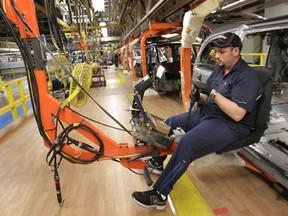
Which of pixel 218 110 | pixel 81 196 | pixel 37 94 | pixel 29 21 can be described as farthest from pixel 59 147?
pixel 218 110

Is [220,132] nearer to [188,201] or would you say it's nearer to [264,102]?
[264,102]

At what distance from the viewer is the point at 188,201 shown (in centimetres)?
227

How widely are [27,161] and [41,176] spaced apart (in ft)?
1.93

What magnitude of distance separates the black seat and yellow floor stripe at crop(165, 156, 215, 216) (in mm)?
576

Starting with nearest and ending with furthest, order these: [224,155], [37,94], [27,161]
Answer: [37,94] → [224,155] → [27,161]

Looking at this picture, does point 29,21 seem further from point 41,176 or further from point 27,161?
point 27,161

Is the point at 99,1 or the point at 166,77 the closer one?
the point at 99,1

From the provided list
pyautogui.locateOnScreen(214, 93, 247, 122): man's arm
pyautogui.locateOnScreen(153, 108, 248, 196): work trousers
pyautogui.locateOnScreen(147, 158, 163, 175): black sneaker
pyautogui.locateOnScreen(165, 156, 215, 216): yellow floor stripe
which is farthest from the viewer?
pyautogui.locateOnScreen(147, 158, 163, 175): black sneaker

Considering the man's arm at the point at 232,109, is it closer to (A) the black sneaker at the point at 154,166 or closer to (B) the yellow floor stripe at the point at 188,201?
(B) the yellow floor stripe at the point at 188,201

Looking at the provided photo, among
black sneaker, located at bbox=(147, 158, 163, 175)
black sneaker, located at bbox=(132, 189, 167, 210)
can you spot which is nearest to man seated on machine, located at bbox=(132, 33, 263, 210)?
black sneaker, located at bbox=(132, 189, 167, 210)

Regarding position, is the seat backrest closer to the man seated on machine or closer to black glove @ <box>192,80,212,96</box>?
the man seated on machine

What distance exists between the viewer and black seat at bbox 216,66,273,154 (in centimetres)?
198

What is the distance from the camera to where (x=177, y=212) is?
2131mm

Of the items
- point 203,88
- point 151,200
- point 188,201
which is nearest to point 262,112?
point 203,88
